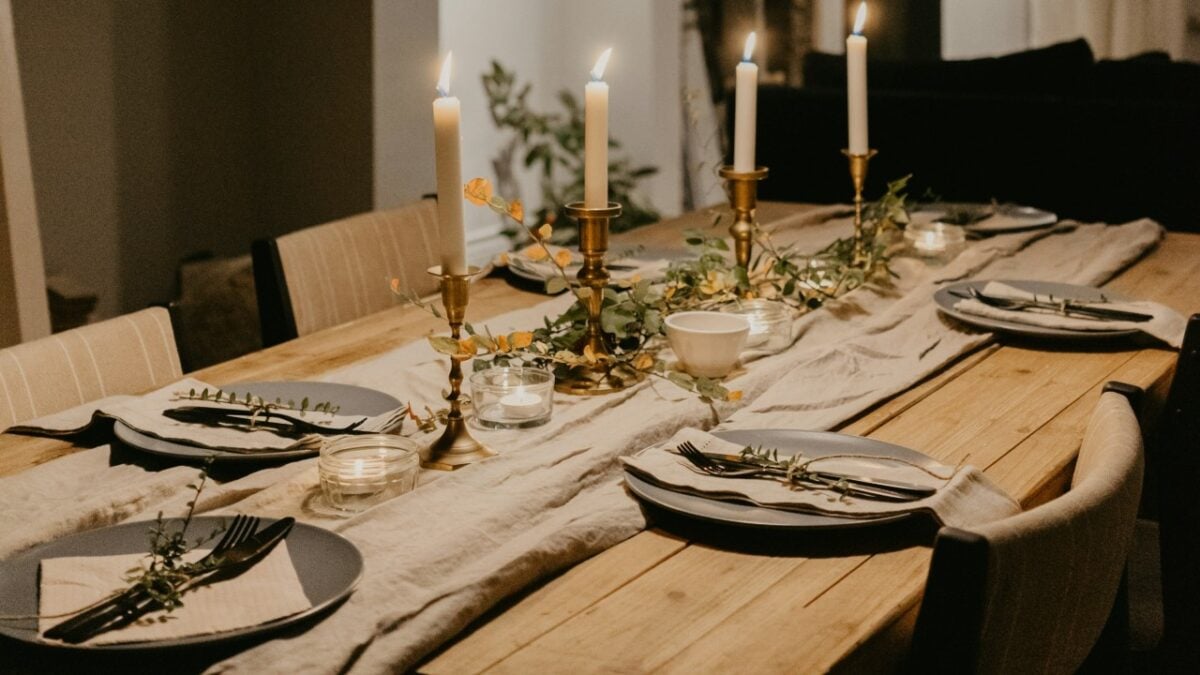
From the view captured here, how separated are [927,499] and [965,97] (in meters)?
2.82

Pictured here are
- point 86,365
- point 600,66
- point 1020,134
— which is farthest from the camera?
point 1020,134

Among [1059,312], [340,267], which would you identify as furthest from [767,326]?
[340,267]

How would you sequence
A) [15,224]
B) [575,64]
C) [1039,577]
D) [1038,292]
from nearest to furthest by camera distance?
[1039,577], [1038,292], [15,224], [575,64]

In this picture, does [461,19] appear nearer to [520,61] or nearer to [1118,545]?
[520,61]

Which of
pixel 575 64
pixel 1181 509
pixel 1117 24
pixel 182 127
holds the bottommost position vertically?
pixel 1181 509

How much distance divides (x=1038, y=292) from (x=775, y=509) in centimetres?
100

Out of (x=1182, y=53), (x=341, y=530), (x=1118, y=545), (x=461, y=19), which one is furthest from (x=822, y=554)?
(x=1182, y=53)

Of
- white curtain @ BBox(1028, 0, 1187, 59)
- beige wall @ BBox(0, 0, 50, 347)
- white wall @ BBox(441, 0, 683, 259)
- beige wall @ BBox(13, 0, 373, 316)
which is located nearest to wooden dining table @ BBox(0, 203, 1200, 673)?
beige wall @ BBox(0, 0, 50, 347)

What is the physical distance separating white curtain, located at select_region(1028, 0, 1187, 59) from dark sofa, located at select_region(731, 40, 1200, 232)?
213 cm

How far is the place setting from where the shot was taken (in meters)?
1.87

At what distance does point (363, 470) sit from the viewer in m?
1.26

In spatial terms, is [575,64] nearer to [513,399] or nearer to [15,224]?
[15,224]

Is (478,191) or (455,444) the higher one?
(478,191)

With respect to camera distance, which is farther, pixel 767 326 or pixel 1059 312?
pixel 1059 312
